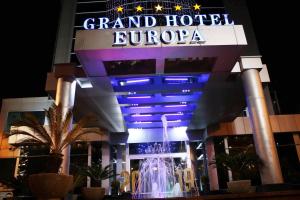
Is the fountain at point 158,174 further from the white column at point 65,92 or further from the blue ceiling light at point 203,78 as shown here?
the white column at point 65,92

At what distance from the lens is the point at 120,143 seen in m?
20.6

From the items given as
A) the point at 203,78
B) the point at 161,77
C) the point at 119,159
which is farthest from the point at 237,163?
the point at 119,159

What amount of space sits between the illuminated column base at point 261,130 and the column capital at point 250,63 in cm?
17

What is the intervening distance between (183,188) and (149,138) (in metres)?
4.77

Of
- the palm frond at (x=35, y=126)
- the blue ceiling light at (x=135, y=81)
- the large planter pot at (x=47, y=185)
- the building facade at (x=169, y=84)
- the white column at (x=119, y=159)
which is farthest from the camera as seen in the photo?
the white column at (x=119, y=159)

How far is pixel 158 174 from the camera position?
672 inches

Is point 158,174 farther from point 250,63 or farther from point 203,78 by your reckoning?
point 250,63

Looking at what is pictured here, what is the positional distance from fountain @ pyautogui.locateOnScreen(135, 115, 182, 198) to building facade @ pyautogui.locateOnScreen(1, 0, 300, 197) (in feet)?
0.78

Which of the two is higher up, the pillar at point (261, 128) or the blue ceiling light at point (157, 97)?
the blue ceiling light at point (157, 97)

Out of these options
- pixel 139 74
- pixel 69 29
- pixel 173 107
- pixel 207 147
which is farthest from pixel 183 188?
pixel 69 29

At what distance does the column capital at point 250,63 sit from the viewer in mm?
13305

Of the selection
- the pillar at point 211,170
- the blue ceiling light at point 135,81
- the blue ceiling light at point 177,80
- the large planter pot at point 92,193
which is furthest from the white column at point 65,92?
the pillar at point 211,170

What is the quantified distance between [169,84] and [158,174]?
6314 millimetres

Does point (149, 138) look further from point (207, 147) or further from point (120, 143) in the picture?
point (207, 147)
